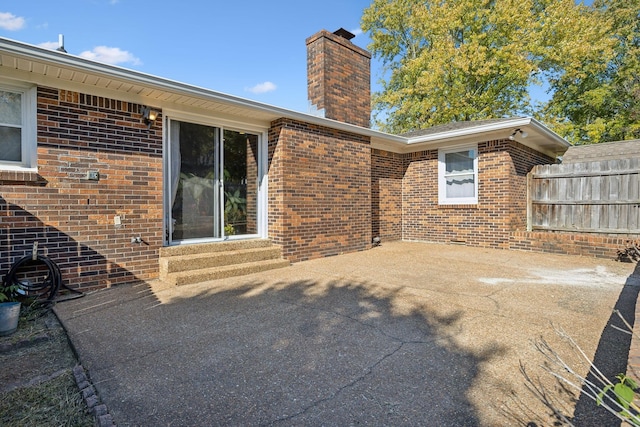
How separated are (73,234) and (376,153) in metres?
7.12

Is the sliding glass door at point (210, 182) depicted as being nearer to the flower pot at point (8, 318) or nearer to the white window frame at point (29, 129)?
the white window frame at point (29, 129)

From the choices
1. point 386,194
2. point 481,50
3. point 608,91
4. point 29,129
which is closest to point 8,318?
point 29,129

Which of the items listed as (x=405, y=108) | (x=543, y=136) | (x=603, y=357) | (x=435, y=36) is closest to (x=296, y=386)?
(x=603, y=357)

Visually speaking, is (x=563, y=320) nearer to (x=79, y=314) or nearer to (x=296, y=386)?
(x=296, y=386)

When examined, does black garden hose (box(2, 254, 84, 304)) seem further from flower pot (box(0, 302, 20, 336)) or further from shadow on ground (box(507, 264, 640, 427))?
shadow on ground (box(507, 264, 640, 427))

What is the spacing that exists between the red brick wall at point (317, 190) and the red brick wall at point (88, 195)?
2130 millimetres

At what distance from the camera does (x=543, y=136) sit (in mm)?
8219

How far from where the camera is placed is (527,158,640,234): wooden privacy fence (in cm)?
689

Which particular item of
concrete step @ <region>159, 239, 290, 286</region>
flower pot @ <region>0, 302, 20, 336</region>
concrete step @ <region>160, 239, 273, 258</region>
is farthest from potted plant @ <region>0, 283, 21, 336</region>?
concrete step @ <region>160, 239, 273, 258</region>

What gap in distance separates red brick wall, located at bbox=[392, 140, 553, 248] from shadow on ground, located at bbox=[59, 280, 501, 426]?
539 cm

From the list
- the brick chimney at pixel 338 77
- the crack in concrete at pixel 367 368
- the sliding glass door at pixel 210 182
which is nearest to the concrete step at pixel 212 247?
the sliding glass door at pixel 210 182

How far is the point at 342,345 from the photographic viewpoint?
2.77m

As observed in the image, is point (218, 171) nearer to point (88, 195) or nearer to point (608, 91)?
point (88, 195)

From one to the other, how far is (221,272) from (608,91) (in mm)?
22660
